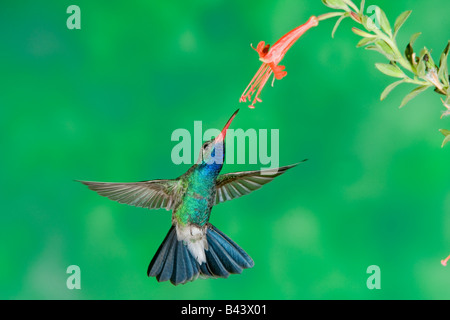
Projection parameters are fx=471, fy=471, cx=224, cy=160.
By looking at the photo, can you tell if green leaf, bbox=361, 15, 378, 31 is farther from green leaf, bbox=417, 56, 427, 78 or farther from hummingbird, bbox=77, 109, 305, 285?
hummingbird, bbox=77, 109, 305, 285

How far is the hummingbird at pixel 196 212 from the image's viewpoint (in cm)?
77

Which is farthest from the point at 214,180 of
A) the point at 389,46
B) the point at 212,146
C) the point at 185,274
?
the point at 389,46

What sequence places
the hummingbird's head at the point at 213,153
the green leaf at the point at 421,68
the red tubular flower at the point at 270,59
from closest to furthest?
1. the green leaf at the point at 421,68
2. the red tubular flower at the point at 270,59
3. the hummingbird's head at the point at 213,153

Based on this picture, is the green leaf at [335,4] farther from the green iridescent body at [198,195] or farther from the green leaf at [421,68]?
the green iridescent body at [198,195]

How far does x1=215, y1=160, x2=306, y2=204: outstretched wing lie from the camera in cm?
76

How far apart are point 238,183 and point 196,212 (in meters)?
0.09

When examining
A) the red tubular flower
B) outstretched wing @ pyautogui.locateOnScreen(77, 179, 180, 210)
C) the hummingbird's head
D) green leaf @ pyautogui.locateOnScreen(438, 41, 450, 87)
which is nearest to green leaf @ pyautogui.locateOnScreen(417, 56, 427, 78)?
green leaf @ pyautogui.locateOnScreen(438, 41, 450, 87)

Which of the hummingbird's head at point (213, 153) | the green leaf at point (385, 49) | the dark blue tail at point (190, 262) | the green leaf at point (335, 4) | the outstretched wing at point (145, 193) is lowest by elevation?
the dark blue tail at point (190, 262)

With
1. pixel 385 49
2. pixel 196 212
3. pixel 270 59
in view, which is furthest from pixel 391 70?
pixel 196 212

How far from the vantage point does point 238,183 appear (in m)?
0.80

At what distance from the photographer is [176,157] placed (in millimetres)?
875

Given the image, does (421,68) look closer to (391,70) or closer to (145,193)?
(391,70)

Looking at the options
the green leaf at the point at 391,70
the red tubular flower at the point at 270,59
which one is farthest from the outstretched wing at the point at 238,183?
the green leaf at the point at 391,70

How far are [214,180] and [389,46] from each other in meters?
0.42
